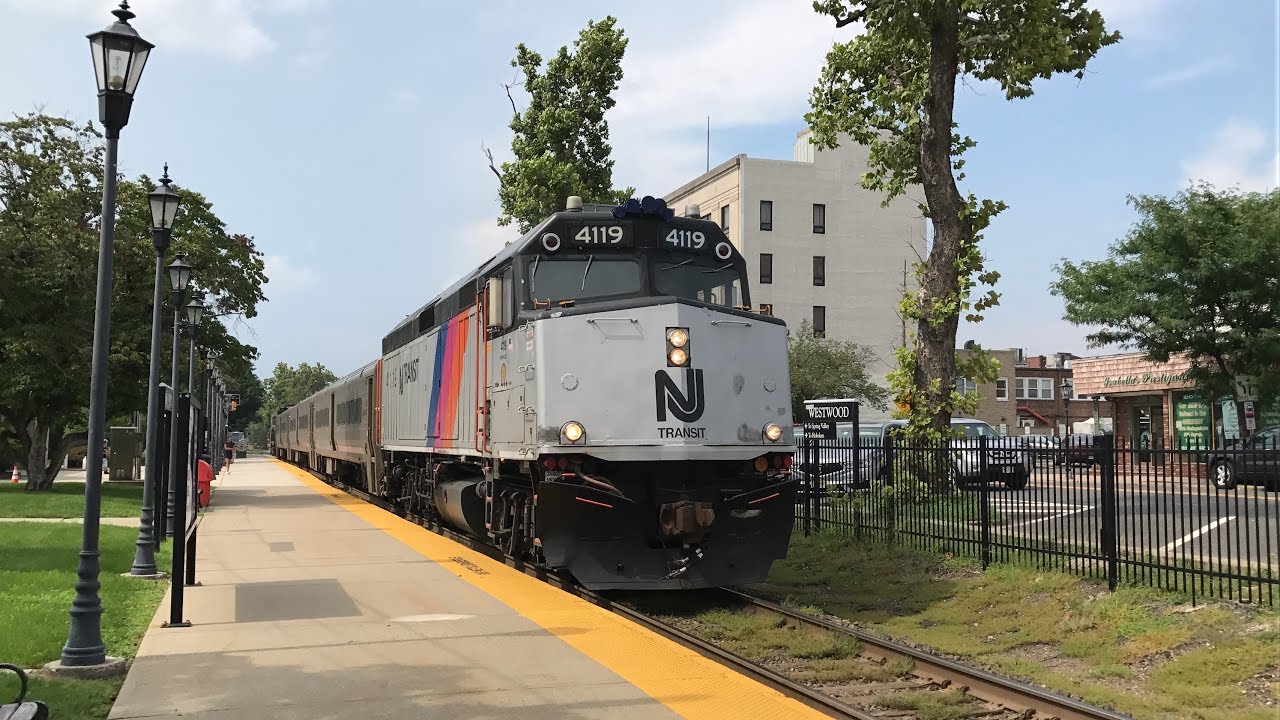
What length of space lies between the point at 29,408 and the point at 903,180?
23.3 metres

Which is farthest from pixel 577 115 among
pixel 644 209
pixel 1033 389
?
pixel 1033 389

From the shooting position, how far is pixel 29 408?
28188 mm

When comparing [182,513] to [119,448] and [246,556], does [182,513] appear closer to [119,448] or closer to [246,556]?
[246,556]

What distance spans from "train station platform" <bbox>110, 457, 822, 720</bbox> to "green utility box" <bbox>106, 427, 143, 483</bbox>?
23.7 metres

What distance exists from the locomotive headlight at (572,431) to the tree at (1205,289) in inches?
911

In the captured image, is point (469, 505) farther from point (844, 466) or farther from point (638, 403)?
point (844, 466)

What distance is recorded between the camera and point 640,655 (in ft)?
27.2

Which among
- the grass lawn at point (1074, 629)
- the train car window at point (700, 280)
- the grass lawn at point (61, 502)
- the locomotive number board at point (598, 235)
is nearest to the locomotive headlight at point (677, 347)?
the train car window at point (700, 280)

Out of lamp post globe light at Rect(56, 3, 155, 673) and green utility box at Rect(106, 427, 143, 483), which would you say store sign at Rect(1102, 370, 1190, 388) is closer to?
lamp post globe light at Rect(56, 3, 155, 673)

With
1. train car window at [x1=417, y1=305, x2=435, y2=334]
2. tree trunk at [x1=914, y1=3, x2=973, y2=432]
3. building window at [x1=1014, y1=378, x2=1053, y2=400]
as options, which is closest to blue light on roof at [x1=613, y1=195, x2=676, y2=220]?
tree trunk at [x1=914, y1=3, x2=973, y2=432]

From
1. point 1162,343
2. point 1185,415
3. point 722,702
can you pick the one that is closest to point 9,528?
point 722,702

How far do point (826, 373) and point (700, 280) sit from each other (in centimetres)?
3991

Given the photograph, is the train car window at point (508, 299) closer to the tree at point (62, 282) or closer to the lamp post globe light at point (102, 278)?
the lamp post globe light at point (102, 278)

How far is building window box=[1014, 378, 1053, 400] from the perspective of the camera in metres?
76.2
